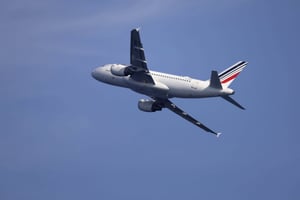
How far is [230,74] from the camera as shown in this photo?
10488cm

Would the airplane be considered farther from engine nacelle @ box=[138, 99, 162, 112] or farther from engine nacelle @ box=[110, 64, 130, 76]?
engine nacelle @ box=[138, 99, 162, 112]

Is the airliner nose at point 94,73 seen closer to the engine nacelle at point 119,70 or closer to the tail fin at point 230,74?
the engine nacelle at point 119,70

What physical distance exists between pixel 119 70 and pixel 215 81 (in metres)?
13.9

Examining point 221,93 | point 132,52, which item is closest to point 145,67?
point 132,52

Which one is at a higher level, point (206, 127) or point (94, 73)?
point (94, 73)

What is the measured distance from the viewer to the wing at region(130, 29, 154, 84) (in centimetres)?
9781

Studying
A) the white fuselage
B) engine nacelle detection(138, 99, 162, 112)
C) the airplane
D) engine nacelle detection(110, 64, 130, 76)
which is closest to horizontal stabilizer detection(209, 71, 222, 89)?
the airplane

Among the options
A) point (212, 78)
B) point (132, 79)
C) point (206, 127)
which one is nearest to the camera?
point (212, 78)

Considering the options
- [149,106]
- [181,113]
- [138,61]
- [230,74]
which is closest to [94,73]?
[149,106]

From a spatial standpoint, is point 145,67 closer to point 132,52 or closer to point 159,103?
point 132,52

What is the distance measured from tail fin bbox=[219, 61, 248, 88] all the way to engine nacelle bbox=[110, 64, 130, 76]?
13226 millimetres

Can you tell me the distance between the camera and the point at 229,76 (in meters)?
105

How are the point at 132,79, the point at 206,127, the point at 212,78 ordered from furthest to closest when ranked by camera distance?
the point at 206,127, the point at 132,79, the point at 212,78

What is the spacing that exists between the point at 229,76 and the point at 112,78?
17426mm
